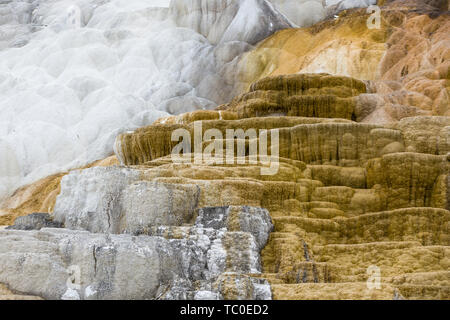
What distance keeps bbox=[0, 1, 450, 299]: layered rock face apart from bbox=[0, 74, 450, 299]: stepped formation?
1 centimetres

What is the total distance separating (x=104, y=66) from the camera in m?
19.6

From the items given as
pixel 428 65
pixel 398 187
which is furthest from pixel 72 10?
pixel 398 187

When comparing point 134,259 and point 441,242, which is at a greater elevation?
point 134,259

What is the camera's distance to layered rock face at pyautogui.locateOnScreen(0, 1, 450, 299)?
14.4ft

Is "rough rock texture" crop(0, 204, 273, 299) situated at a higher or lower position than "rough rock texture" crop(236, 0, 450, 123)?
lower

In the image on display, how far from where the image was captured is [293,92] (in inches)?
500

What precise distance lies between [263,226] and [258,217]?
0.36 feet

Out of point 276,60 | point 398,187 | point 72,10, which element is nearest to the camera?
point 398,187

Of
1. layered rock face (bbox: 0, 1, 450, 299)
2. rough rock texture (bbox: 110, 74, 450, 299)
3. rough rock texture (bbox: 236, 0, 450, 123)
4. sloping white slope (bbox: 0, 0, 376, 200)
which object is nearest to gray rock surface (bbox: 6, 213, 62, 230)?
layered rock face (bbox: 0, 1, 450, 299)

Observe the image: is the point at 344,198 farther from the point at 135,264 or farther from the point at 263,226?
the point at 135,264

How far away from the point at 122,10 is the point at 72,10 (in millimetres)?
2101

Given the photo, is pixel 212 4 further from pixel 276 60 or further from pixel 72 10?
pixel 72 10

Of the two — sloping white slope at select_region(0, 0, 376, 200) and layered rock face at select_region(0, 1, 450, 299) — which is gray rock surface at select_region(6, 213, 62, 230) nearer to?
layered rock face at select_region(0, 1, 450, 299)

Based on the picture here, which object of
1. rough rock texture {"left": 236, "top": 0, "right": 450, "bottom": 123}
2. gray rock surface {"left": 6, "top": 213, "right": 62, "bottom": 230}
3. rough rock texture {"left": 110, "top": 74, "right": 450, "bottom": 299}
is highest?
rough rock texture {"left": 236, "top": 0, "right": 450, "bottom": 123}
